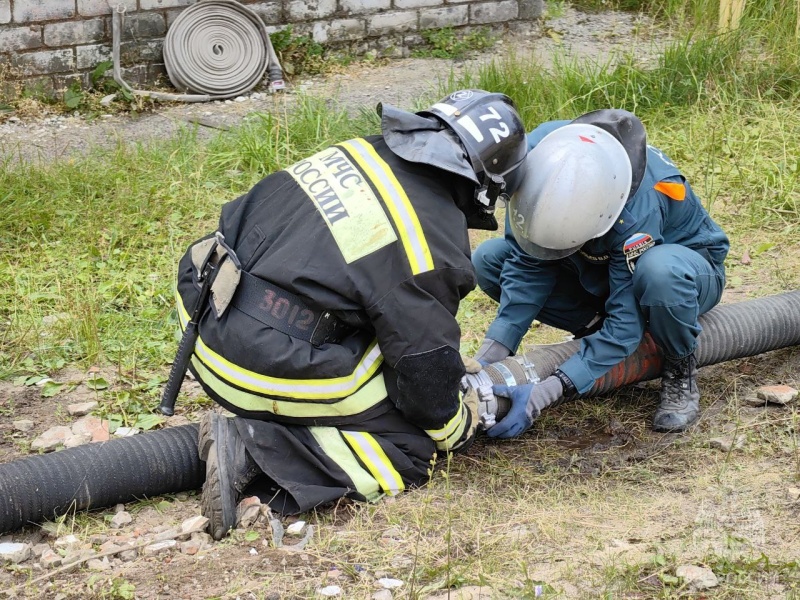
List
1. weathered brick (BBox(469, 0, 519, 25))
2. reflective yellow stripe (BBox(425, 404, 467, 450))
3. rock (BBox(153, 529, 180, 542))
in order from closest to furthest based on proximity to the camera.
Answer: rock (BBox(153, 529, 180, 542)), reflective yellow stripe (BBox(425, 404, 467, 450)), weathered brick (BBox(469, 0, 519, 25))

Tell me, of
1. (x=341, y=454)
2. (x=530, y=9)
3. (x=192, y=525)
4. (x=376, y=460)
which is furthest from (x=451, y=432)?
(x=530, y=9)

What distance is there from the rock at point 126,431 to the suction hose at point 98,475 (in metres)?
0.43

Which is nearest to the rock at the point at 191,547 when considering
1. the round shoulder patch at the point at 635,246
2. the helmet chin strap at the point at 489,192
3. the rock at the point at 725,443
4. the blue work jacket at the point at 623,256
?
the helmet chin strap at the point at 489,192

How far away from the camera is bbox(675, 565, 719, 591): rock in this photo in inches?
101

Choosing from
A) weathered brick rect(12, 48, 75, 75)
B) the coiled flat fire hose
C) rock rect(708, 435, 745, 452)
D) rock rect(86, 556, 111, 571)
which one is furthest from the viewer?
the coiled flat fire hose

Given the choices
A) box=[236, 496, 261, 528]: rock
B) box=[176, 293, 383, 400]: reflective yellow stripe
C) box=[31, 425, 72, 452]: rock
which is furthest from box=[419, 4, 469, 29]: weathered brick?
box=[236, 496, 261, 528]: rock

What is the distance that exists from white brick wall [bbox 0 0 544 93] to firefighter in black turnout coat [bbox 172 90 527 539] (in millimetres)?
4723

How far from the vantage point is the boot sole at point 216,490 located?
2857 millimetres

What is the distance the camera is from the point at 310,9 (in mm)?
7820

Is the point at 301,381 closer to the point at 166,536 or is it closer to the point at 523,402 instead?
the point at 166,536

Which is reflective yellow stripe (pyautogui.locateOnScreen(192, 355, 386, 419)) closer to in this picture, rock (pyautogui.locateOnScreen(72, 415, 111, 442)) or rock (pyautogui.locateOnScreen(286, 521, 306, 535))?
rock (pyautogui.locateOnScreen(286, 521, 306, 535))

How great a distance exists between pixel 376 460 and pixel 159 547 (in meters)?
0.72

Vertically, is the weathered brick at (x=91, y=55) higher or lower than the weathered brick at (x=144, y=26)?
lower

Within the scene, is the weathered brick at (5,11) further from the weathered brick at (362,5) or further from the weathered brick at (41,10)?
the weathered brick at (362,5)
